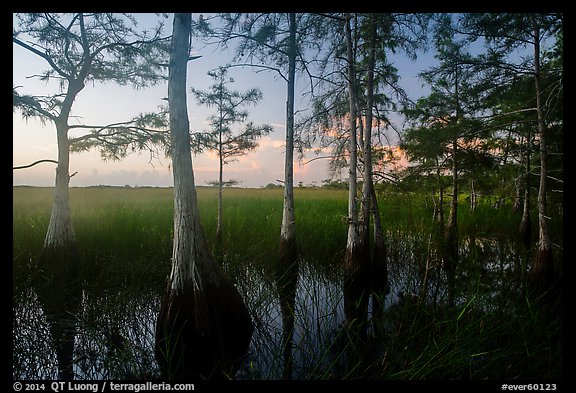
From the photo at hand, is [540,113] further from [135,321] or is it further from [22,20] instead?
[22,20]

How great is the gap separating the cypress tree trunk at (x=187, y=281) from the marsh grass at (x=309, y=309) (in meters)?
0.46

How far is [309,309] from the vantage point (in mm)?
4504

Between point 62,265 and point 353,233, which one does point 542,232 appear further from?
point 62,265

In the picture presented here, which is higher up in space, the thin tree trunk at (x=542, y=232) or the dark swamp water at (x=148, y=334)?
the thin tree trunk at (x=542, y=232)

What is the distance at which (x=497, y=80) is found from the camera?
7289mm

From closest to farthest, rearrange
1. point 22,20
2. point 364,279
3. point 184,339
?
point 184,339 < point 22,20 < point 364,279

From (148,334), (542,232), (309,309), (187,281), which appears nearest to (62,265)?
(148,334)

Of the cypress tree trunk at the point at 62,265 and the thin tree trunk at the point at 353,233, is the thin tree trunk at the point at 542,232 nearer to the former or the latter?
the thin tree trunk at the point at 353,233

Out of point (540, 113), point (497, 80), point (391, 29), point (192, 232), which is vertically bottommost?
point (192, 232)

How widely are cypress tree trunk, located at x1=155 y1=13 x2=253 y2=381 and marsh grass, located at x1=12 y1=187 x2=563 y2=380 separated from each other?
18.2 inches

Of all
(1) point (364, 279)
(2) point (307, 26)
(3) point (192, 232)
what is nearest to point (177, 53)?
(3) point (192, 232)

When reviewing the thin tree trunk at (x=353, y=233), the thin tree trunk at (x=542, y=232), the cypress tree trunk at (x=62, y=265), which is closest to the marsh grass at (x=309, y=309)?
the cypress tree trunk at (x=62, y=265)

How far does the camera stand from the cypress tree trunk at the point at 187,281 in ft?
13.9

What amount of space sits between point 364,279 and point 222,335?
16.9 ft
